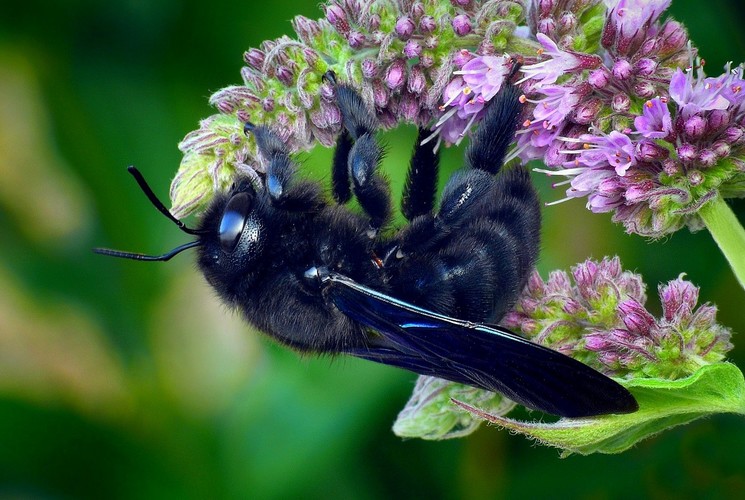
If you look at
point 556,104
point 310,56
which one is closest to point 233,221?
point 310,56

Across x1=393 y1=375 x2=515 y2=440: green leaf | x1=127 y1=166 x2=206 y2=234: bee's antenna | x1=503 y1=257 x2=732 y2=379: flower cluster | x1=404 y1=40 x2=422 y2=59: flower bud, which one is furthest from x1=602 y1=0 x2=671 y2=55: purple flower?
x1=127 y1=166 x2=206 y2=234: bee's antenna

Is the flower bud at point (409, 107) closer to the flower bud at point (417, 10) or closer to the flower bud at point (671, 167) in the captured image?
the flower bud at point (417, 10)

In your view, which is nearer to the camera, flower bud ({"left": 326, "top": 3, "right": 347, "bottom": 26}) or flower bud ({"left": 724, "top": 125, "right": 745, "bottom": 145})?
flower bud ({"left": 724, "top": 125, "right": 745, "bottom": 145})

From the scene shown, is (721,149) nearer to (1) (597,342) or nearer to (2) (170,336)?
(1) (597,342)

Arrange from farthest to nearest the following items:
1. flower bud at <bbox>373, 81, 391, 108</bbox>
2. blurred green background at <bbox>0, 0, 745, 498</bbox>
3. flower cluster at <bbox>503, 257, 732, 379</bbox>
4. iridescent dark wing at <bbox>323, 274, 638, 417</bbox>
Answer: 1. blurred green background at <bbox>0, 0, 745, 498</bbox>
2. flower bud at <bbox>373, 81, 391, 108</bbox>
3. flower cluster at <bbox>503, 257, 732, 379</bbox>
4. iridescent dark wing at <bbox>323, 274, 638, 417</bbox>

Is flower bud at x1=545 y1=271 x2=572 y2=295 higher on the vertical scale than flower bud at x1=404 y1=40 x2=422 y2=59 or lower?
lower

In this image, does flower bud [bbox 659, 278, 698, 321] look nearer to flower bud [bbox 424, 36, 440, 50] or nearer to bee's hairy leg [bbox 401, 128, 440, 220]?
bee's hairy leg [bbox 401, 128, 440, 220]

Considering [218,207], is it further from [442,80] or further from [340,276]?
[442,80]
